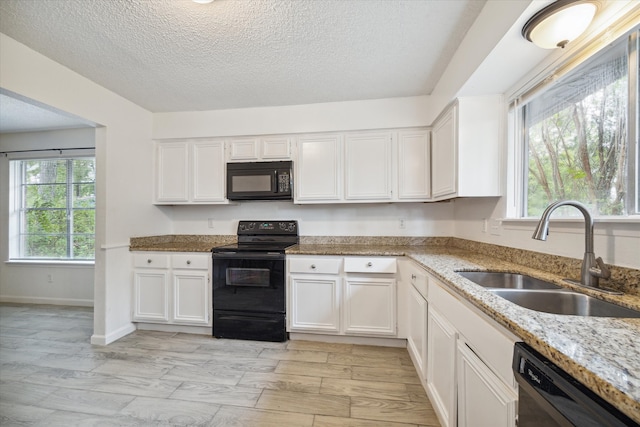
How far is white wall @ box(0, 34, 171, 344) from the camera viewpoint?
6.37 ft

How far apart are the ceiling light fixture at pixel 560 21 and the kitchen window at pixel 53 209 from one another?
4795 millimetres

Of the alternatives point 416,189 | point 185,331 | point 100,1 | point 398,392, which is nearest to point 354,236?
point 416,189

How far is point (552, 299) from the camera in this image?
1.15 meters

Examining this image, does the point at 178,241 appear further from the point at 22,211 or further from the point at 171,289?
the point at 22,211

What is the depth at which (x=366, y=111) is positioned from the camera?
2.64 metres

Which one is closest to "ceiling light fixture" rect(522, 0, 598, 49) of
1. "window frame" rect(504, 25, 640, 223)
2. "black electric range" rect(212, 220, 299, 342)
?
"window frame" rect(504, 25, 640, 223)

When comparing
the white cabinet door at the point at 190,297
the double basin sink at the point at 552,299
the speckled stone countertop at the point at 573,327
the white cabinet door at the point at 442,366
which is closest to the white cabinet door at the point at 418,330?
the white cabinet door at the point at 442,366

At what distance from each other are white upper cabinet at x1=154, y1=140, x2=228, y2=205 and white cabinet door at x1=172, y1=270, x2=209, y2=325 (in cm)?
84

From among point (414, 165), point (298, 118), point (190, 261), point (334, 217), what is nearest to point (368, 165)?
point (414, 165)

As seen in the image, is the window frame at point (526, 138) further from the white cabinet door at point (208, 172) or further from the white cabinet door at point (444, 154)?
the white cabinet door at point (208, 172)

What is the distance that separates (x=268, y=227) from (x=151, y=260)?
124cm

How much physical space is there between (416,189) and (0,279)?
18.8 ft

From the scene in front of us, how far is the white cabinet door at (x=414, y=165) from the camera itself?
2.58m

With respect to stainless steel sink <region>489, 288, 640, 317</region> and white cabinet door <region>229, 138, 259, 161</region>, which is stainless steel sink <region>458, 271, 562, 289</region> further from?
white cabinet door <region>229, 138, 259, 161</region>
